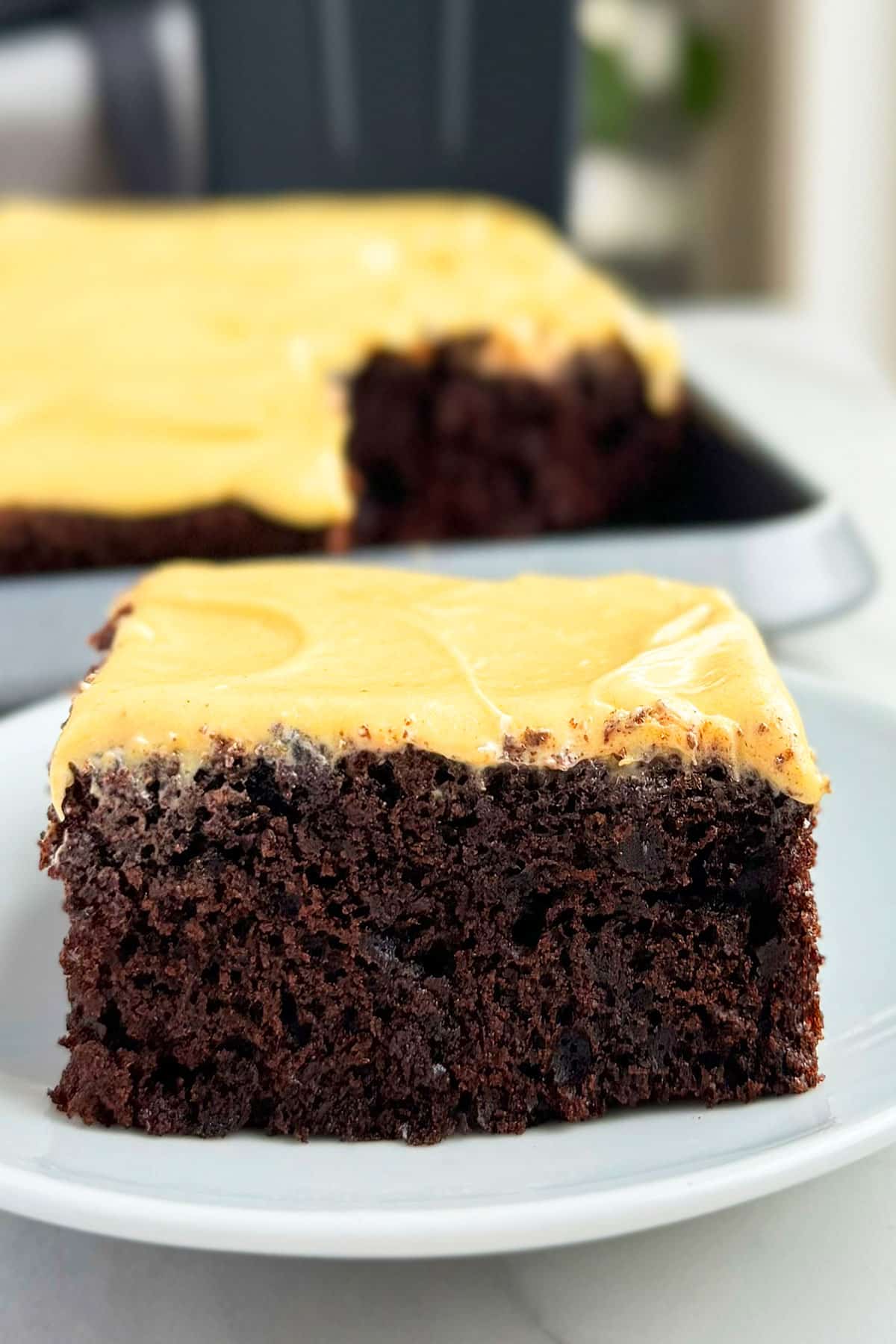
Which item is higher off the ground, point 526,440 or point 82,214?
point 82,214

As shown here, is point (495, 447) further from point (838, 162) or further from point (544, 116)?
point (838, 162)

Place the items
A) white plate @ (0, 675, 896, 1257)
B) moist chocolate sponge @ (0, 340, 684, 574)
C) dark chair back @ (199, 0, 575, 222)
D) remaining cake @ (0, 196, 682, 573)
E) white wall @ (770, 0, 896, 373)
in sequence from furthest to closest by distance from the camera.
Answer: white wall @ (770, 0, 896, 373) → dark chair back @ (199, 0, 575, 222) → moist chocolate sponge @ (0, 340, 684, 574) → remaining cake @ (0, 196, 682, 573) → white plate @ (0, 675, 896, 1257)

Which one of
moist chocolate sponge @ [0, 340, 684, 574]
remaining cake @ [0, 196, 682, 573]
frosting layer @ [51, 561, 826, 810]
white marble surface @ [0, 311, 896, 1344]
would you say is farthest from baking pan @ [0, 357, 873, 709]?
white marble surface @ [0, 311, 896, 1344]

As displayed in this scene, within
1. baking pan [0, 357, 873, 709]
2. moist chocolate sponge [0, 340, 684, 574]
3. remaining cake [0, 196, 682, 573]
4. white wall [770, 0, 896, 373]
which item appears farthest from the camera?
white wall [770, 0, 896, 373]

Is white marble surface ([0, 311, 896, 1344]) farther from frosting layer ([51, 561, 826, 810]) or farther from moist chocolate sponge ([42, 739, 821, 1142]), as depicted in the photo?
frosting layer ([51, 561, 826, 810])

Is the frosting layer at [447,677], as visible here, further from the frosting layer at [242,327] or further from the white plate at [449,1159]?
the frosting layer at [242,327]

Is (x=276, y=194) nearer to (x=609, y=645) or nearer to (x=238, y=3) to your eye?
(x=238, y=3)

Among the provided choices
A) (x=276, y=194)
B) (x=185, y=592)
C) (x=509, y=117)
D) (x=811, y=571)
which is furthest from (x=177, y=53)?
(x=185, y=592)
